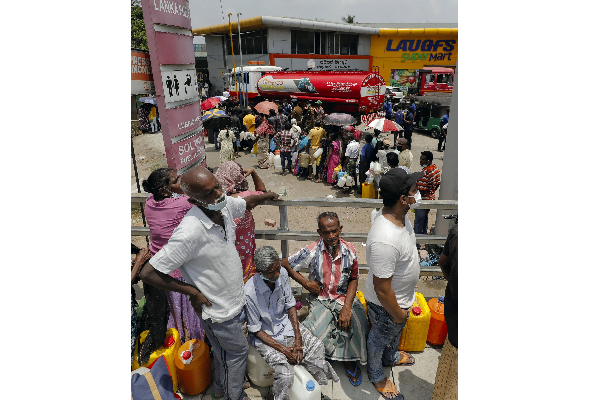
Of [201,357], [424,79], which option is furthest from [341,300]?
[424,79]

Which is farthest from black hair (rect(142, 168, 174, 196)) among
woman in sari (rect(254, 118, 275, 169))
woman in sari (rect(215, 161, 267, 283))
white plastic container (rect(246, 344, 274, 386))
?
woman in sari (rect(254, 118, 275, 169))

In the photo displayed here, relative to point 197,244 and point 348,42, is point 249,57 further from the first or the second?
point 197,244

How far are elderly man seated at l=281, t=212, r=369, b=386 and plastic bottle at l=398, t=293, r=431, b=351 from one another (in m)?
0.47

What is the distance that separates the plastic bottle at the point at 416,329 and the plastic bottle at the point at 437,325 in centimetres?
8

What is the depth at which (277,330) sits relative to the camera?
108 inches

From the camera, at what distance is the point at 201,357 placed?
2773 millimetres

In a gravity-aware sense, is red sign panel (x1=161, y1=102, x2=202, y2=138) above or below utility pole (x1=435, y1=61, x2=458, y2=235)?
above

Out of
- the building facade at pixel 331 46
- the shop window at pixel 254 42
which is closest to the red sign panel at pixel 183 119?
the building facade at pixel 331 46

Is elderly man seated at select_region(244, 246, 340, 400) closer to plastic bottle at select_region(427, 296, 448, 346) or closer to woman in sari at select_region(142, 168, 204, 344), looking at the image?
woman in sari at select_region(142, 168, 204, 344)

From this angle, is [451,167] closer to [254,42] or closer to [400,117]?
[400,117]

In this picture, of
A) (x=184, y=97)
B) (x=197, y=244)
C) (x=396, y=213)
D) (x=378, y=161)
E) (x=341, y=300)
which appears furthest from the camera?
(x=378, y=161)

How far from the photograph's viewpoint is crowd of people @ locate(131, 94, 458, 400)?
7.16 ft

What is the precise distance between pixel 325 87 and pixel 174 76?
15.4 meters

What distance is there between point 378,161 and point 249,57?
2423 cm
